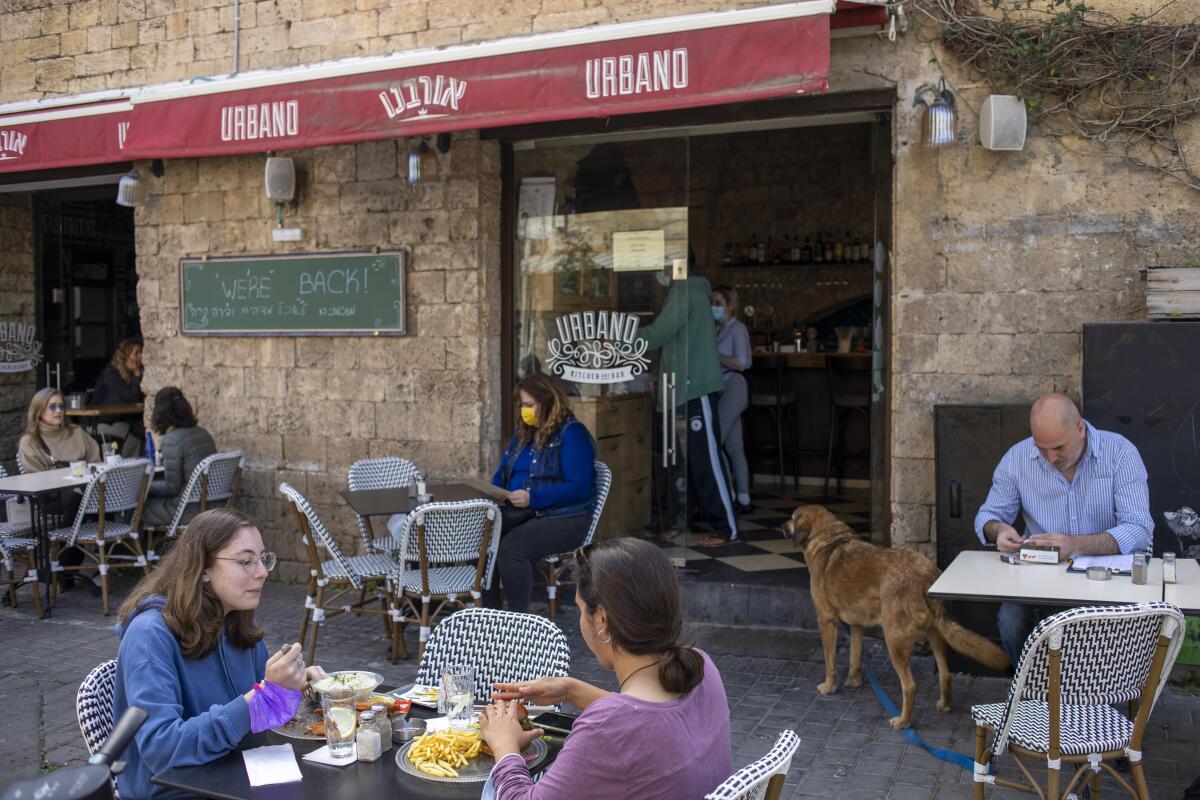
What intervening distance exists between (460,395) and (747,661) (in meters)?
2.60

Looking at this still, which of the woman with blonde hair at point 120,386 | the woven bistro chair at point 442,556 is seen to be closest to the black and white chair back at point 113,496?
the woven bistro chair at point 442,556

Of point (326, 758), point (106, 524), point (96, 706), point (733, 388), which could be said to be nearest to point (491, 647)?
point (326, 758)

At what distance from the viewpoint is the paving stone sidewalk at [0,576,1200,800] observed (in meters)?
4.35

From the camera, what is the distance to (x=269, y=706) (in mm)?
2738

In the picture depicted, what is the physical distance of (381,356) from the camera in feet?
24.4

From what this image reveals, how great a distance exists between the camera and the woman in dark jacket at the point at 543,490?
19.7ft

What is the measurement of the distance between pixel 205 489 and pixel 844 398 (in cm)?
570

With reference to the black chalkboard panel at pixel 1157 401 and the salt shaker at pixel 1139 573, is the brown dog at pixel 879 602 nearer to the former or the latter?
the salt shaker at pixel 1139 573

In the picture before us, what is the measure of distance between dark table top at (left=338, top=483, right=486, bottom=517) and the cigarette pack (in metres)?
2.87

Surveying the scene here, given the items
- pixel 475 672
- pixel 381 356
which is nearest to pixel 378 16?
pixel 381 356

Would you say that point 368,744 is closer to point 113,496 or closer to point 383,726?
point 383,726

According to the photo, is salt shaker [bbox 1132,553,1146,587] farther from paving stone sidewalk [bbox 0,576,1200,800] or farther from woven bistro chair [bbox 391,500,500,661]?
woven bistro chair [bbox 391,500,500,661]

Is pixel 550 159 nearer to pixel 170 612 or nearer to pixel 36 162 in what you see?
pixel 36 162

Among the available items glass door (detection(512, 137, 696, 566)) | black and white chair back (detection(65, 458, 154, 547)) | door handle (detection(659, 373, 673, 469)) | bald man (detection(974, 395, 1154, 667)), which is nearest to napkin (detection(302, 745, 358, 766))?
bald man (detection(974, 395, 1154, 667))
